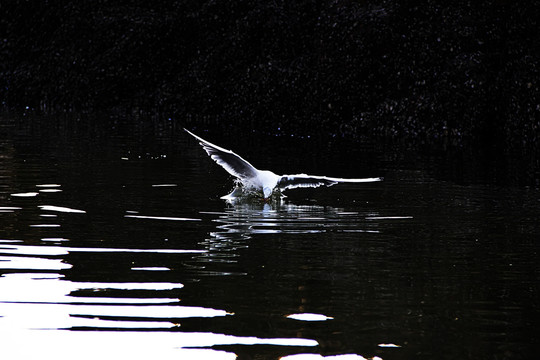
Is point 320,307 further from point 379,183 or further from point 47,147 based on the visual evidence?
point 47,147

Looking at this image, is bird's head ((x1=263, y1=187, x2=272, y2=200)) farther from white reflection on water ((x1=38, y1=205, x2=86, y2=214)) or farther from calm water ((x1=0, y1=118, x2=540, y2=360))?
white reflection on water ((x1=38, y1=205, x2=86, y2=214))

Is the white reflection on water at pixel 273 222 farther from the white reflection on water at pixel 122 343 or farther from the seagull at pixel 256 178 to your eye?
the white reflection on water at pixel 122 343

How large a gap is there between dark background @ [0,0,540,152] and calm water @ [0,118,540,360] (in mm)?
16829

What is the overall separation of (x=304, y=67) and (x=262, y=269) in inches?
1406

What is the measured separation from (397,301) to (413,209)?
323 inches

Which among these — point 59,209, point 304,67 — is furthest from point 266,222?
point 304,67

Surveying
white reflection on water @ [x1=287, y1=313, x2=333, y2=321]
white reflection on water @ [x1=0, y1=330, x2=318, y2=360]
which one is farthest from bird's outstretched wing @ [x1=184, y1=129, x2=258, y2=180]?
white reflection on water @ [x1=0, y1=330, x2=318, y2=360]

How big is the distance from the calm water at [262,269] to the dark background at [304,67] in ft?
55.2

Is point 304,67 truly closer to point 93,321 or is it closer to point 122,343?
point 93,321

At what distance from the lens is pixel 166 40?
5931 centimetres

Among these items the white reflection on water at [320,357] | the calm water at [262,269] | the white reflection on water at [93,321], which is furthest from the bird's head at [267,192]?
the white reflection on water at [320,357]

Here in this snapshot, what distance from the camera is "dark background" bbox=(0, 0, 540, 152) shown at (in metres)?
41.4

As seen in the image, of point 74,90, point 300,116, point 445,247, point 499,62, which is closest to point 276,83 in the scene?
point 300,116

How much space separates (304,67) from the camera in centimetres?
4838
